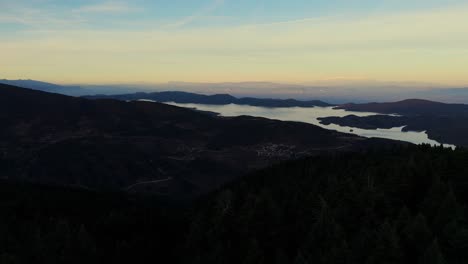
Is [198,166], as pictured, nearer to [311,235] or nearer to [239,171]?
[239,171]

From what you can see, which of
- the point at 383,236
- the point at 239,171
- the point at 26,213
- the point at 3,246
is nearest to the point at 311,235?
the point at 383,236

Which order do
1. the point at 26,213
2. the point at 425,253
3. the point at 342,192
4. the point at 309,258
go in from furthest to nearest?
the point at 26,213 → the point at 342,192 → the point at 309,258 → the point at 425,253

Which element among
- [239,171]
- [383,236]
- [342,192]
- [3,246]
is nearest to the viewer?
[383,236]

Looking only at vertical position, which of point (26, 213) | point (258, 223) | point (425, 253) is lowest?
point (26, 213)

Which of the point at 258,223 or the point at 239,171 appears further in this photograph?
Answer: the point at 239,171

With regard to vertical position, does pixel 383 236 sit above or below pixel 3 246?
above

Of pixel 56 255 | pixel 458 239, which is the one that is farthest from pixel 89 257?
pixel 458 239

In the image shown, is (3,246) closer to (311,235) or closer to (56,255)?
(56,255)
